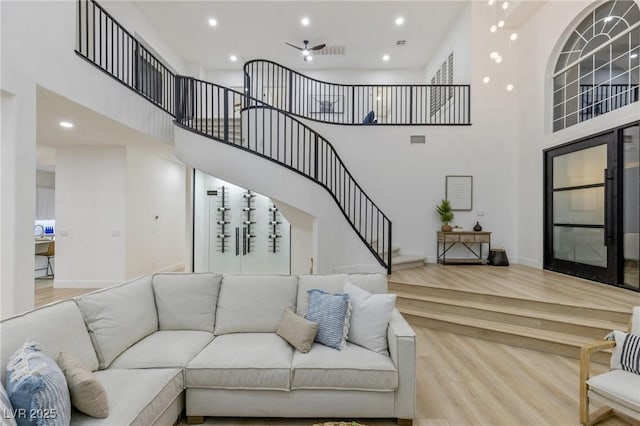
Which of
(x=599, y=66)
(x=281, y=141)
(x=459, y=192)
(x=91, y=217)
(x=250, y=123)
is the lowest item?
(x=91, y=217)

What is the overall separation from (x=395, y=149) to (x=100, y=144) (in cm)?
602

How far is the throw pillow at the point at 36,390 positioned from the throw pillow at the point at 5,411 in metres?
0.03

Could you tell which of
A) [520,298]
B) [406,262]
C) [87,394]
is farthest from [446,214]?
[87,394]

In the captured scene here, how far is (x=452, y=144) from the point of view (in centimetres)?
670

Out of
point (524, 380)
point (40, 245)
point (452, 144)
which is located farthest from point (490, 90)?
point (40, 245)

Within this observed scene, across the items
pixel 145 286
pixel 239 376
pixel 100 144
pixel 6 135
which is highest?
pixel 100 144

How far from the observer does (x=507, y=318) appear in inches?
150

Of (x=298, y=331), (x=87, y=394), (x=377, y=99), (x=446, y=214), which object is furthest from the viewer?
(x=377, y=99)

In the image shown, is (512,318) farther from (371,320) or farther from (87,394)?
(87,394)

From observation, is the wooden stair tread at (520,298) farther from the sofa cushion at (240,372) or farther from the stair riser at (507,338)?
the sofa cushion at (240,372)

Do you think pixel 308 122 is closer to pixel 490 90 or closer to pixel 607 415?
pixel 490 90

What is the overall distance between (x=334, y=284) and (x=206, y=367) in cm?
124

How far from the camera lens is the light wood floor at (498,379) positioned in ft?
7.48

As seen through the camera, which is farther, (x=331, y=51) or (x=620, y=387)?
(x=331, y=51)
